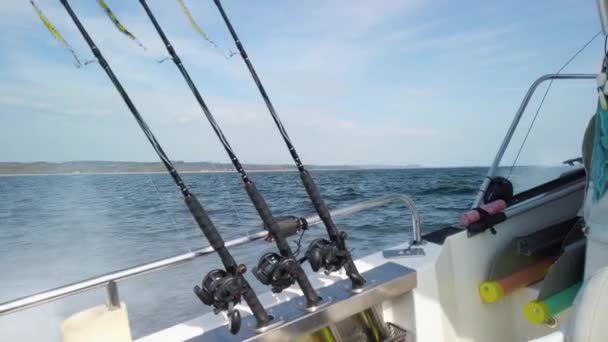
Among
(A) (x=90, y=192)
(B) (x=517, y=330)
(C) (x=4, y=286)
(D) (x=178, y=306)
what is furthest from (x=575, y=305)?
(A) (x=90, y=192)

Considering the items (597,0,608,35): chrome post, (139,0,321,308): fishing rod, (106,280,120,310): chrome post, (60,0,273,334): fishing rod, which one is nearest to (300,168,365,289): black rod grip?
(139,0,321,308): fishing rod

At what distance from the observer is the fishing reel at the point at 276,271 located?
3.75 feet

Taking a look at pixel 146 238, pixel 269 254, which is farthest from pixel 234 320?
pixel 146 238

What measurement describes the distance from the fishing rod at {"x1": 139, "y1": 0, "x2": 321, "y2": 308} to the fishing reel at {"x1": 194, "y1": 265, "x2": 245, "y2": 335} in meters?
0.12

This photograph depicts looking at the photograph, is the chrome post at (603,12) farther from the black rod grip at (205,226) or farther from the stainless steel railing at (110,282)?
the black rod grip at (205,226)

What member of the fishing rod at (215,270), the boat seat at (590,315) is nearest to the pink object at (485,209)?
the boat seat at (590,315)

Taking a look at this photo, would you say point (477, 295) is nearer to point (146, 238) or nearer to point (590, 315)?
point (590, 315)

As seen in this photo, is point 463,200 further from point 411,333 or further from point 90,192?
point 90,192

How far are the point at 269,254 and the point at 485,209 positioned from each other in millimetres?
985

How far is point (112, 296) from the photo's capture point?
37.8 inches

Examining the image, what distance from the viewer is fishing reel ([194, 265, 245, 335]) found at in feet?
3.34

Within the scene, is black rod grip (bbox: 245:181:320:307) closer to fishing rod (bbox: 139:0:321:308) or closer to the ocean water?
fishing rod (bbox: 139:0:321:308)

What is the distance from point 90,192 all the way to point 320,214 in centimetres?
1375

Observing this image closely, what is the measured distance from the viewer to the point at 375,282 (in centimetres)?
139
